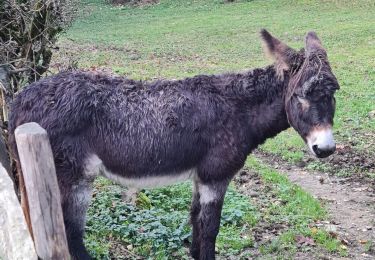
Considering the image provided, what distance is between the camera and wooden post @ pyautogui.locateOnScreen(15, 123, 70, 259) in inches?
109

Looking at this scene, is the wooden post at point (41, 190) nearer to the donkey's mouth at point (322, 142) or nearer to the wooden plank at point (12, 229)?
the wooden plank at point (12, 229)

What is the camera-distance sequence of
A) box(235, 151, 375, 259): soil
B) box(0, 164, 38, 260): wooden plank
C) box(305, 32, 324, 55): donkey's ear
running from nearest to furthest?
box(0, 164, 38, 260): wooden plank, box(305, 32, 324, 55): donkey's ear, box(235, 151, 375, 259): soil

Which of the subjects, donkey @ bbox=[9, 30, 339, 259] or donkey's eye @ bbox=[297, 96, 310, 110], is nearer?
donkey @ bbox=[9, 30, 339, 259]

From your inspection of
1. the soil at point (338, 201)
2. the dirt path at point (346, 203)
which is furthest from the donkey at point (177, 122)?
the dirt path at point (346, 203)

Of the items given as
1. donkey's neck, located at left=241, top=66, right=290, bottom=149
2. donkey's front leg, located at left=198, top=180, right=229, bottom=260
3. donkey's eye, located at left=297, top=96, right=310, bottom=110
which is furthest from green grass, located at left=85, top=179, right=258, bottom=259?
donkey's eye, located at left=297, top=96, right=310, bottom=110

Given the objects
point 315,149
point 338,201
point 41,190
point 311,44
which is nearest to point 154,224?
point 315,149

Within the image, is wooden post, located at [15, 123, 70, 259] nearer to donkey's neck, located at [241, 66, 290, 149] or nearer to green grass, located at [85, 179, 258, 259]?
green grass, located at [85, 179, 258, 259]

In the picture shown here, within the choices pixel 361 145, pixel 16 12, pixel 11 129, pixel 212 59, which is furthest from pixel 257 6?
pixel 11 129

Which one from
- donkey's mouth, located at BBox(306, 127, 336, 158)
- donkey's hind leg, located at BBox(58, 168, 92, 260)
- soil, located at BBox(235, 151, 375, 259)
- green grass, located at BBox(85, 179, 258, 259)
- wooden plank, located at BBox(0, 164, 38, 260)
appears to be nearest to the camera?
wooden plank, located at BBox(0, 164, 38, 260)

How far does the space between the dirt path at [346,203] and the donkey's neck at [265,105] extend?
61.4 inches

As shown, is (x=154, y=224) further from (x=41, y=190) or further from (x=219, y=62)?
(x=219, y=62)

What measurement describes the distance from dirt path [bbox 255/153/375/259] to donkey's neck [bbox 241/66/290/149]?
1560 mm

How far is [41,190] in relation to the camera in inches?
111

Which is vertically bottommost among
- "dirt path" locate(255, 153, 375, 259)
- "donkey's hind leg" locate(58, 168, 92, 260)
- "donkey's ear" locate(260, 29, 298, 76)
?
"dirt path" locate(255, 153, 375, 259)
